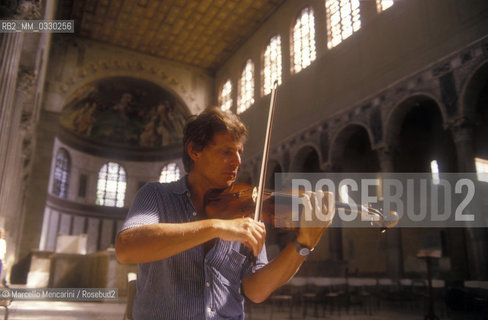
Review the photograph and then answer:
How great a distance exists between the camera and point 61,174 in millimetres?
24688

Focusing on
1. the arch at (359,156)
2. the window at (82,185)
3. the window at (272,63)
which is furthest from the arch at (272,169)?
the window at (82,185)

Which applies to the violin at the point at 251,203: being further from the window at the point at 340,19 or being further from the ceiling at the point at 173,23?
the ceiling at the point at 173,23

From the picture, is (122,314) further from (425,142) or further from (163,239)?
(425,142)

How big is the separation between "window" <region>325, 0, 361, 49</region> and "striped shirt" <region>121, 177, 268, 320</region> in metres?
12.6

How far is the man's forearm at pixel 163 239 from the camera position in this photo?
4.19ft

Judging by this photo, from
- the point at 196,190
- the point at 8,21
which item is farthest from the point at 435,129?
the point at 196,190

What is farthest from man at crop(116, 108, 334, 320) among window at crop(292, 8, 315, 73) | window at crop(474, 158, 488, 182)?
window at crop(292, 8, 315, 73)

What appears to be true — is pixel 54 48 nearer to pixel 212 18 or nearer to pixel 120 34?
pixel 120 34

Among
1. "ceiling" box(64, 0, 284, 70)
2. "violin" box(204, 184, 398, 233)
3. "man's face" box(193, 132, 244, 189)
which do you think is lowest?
"violin" box(204, 184, 398, 233)

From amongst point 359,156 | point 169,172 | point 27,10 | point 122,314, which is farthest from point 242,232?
point 169,172

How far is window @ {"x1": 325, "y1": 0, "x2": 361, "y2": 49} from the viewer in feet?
42.9

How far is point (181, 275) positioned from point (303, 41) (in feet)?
50.0

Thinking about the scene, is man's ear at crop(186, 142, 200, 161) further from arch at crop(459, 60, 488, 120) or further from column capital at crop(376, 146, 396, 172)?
column capital at crop(376, 146, 396, 172)

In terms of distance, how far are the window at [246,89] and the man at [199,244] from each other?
56.4 ft
